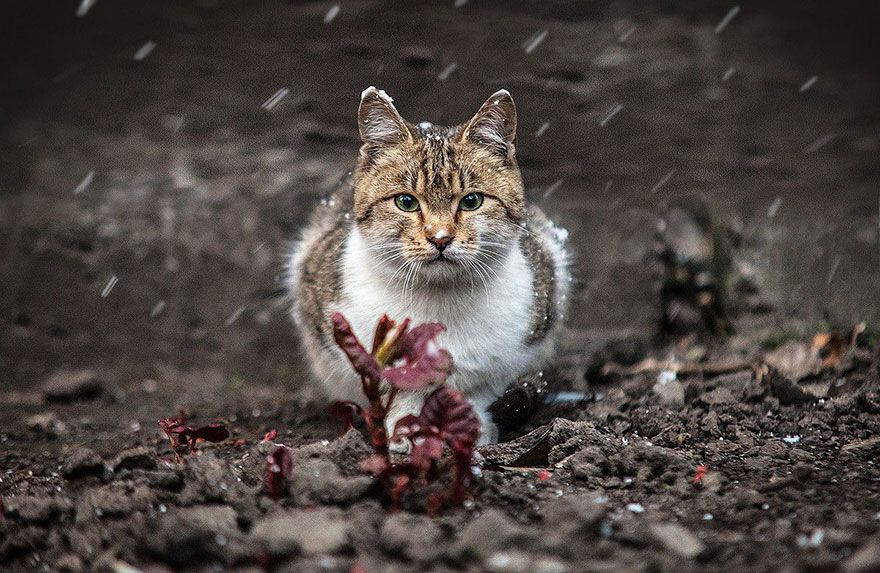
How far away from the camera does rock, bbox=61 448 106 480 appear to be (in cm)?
268

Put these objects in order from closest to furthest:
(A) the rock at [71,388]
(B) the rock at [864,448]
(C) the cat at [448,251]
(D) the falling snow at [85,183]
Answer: (B) the rock at [864,448] < (C) the cat at [448,251] < (A) the rock at [71,388] < (D) the falling snow at [85,183]

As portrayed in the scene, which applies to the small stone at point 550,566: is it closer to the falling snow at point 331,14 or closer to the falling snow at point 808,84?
the falling snow at point 331,14

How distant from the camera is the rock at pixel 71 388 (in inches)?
179

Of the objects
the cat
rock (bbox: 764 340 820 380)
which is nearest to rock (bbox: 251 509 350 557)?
the cat

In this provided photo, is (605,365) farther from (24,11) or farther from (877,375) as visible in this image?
(24,11)

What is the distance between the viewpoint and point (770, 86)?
5125mm

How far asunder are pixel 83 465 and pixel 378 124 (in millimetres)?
1669

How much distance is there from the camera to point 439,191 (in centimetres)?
346

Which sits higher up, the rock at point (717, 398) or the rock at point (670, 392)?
the rock at point (717, 398)

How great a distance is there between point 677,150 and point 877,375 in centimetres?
179

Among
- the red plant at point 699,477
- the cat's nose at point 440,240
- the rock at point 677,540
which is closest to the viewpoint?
the rock at point 677,540

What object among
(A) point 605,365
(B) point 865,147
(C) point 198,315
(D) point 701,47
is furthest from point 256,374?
(B) point 865,147

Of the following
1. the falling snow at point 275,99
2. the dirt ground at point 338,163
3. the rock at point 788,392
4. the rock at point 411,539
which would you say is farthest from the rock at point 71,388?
the rock at point 788,392

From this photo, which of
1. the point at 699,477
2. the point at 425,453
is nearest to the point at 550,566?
the point at 425,453
